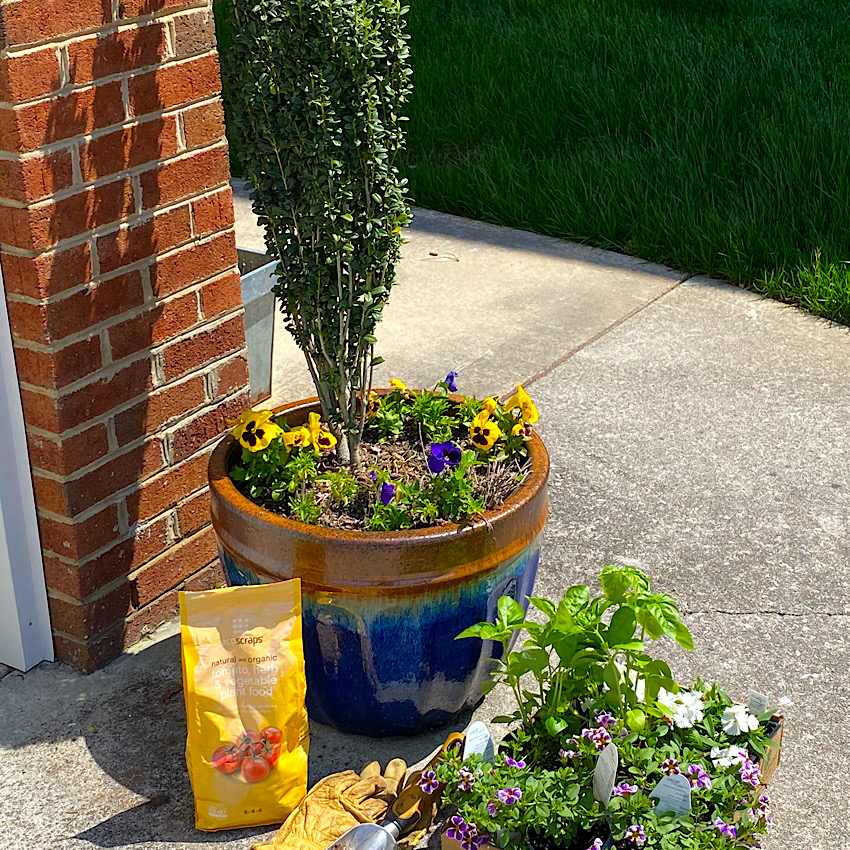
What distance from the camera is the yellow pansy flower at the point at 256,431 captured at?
2727 mm

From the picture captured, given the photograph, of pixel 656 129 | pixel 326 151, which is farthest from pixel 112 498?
pixel 656 129

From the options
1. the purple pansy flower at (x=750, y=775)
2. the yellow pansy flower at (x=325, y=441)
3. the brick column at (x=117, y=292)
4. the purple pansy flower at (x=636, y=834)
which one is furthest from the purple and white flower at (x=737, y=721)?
the brick column at (x=117, y=292)

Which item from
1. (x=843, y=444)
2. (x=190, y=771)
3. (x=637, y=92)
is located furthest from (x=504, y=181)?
(x=190, y=771)

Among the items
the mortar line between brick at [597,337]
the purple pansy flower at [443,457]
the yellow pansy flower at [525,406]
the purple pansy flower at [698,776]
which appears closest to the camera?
the purple pansy flower at [698,776]

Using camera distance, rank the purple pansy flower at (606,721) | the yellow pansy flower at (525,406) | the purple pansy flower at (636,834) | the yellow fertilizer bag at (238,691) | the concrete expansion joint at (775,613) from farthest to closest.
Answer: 1. the concrete expansion joint at (775,613)
2. the yellow pansy flower at (525,406)
3. the yellow fertilizer bag at (238,691)
4. the purple pansy flower at (606,721)
5. the purple pansy flower at (636,834)

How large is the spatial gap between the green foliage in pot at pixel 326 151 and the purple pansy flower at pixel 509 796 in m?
0.97

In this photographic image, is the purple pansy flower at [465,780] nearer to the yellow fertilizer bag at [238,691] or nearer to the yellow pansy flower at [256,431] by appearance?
the yellow fertilizer bag at [238,691]

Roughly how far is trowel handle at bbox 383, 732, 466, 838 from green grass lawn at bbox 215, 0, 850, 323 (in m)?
3.27

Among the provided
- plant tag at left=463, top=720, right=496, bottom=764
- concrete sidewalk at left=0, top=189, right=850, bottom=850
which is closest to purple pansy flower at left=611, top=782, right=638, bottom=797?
plant tag at left=463, top=720, right=496, bottom=764

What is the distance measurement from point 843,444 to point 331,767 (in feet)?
7.39

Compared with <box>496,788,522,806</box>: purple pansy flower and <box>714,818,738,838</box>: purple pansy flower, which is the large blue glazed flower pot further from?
<box>714,818,738,838</box>: purple pansy flower

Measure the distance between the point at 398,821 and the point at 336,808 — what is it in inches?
5.3

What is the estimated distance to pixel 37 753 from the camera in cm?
273

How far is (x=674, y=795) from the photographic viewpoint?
2.23 meters
